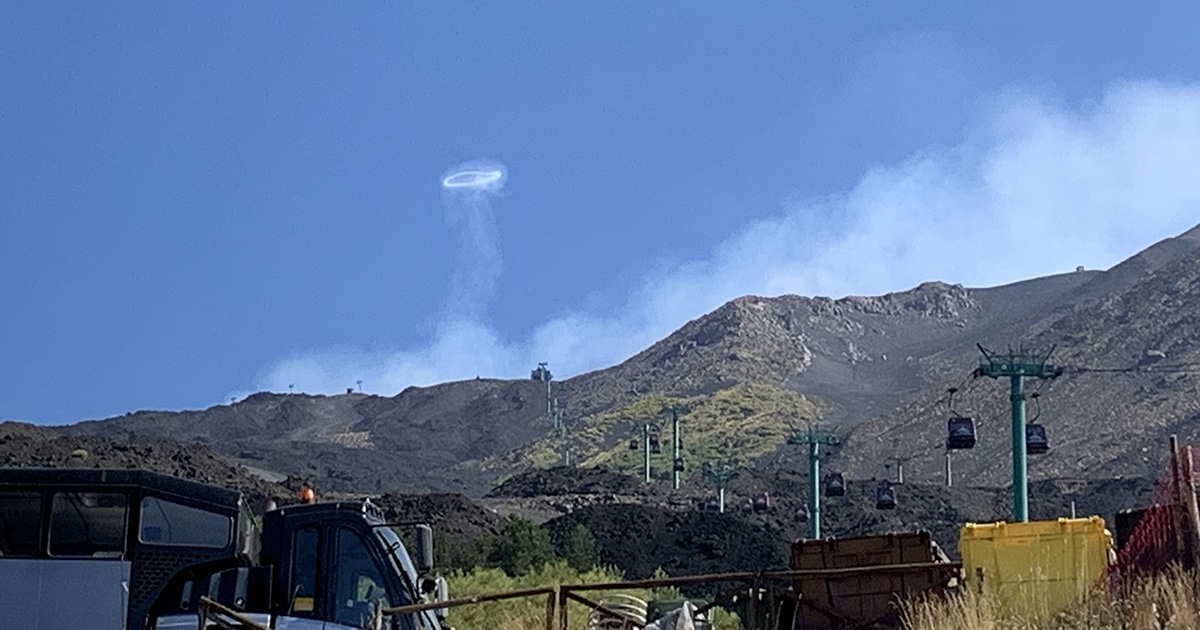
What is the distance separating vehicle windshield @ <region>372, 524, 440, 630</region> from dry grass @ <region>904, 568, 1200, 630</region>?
460 centimetres

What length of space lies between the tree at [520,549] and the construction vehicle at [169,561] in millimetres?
29940

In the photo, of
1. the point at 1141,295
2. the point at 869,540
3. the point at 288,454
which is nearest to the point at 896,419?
the point at 1141,295

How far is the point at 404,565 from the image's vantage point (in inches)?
603

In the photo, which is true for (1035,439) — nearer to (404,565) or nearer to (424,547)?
(404,565)

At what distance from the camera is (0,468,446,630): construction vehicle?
49.4 ft

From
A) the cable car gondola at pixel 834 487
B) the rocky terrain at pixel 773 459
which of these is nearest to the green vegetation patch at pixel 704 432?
the rocky terrain at pixel 773 459

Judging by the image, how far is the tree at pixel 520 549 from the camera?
4684cm

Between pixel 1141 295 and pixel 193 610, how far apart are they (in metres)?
178

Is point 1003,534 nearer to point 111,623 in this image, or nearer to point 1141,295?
point 111,623

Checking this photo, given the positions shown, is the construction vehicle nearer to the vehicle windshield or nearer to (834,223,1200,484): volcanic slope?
the vehicle windshield

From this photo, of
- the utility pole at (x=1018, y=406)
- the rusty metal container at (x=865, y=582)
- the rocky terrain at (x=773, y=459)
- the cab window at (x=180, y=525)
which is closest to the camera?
the cab window at (x=180, y=525)

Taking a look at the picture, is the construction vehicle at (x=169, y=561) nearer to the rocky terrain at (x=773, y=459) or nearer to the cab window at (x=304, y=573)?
the cab window at (x=304, y=573)

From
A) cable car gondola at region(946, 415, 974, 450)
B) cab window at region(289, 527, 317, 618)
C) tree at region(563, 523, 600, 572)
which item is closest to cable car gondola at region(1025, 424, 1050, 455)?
cable car gondola at region(946, 415, 974, 450)

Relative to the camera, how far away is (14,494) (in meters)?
15.2
